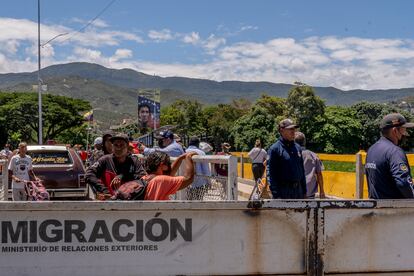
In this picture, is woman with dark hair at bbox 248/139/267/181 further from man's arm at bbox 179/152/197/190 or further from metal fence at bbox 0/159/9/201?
man's arm at bbox 179/152/197/190

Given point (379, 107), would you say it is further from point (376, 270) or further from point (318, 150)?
point (376, 270)

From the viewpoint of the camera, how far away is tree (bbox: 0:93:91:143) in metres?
82.2

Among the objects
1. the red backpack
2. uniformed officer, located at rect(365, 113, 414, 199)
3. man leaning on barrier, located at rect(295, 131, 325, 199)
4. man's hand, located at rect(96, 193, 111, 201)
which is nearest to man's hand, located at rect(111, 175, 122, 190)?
man's hand, located at rect(96, 193, 111, 201)

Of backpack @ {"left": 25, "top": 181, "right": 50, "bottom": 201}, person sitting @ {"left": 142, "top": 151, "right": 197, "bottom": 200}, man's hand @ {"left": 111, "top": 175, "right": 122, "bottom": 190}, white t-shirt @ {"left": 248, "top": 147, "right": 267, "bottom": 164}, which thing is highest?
person sitting @ {"left": 142, "top": 151, "right": 197, "bottom": 200}

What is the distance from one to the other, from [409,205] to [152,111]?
75.7 metres

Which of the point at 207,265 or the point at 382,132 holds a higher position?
the point at 382,132

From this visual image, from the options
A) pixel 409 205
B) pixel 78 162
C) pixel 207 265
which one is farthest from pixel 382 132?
pixel 78 162

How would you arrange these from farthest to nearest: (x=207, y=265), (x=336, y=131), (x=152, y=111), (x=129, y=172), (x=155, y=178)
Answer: (x=152, y=111) → (x=336, y=131) → (x=129, y=172) → (x=155, y=178) → (x=207, y=265)

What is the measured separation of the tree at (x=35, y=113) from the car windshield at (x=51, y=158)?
70.0 m

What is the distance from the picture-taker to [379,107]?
93312mm

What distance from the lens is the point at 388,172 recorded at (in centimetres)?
542

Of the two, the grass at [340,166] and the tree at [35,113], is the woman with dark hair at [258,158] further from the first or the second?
the tree at [35,113]

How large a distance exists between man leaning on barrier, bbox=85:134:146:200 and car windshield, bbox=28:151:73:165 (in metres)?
7.51

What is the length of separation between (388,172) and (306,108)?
68775 mm
